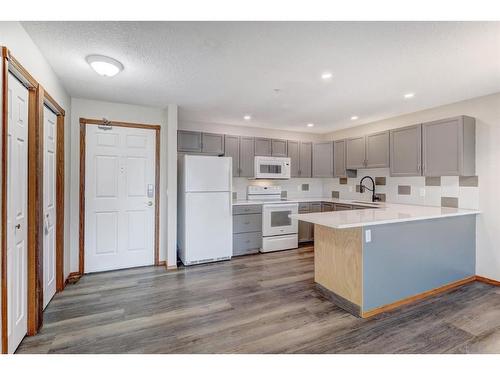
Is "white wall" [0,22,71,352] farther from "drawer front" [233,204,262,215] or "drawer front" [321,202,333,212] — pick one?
"drawer front" [321,202,333,212]

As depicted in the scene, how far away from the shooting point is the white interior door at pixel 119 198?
3414 mm

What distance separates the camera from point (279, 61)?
2258 mm

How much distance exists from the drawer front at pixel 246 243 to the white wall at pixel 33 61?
7.57 feet

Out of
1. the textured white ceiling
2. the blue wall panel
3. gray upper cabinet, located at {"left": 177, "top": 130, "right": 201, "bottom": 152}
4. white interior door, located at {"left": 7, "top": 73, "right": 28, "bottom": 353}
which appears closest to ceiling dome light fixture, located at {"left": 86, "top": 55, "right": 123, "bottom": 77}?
the textured white ceiling

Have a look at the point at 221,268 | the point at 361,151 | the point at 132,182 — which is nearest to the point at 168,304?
the point at 221,268

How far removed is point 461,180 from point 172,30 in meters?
3.84

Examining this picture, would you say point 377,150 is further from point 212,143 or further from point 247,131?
point 212,143

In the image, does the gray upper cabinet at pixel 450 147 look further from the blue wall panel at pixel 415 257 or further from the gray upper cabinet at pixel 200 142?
the gray upper cabinet at pixel 200 142

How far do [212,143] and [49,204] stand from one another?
2.44 metres

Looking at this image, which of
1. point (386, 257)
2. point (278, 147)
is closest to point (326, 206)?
point (278, 147)

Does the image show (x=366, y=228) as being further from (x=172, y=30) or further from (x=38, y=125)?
(x=38, y=125)

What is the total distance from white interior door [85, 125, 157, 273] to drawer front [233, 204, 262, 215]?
1.30 m

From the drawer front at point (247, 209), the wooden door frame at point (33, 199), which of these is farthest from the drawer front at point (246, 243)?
the wooden door frame at point (33, 199)

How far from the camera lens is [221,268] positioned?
3637mm
